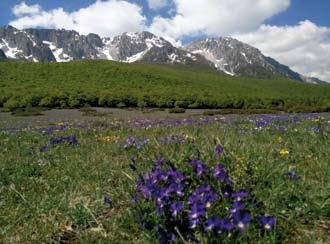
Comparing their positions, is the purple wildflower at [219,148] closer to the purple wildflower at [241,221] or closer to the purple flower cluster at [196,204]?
the purple flower cluster at [196,204]

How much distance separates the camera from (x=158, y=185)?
336cm

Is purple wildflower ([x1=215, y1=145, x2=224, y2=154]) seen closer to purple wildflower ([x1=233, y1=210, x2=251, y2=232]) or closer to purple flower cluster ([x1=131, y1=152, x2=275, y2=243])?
purple flower cluster ([x1=131, y1=152, x2=275, y2=243])

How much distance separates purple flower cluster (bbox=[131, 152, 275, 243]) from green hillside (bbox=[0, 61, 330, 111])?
1814 inches

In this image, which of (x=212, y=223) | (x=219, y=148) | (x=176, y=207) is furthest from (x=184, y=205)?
(x=219, y=148)

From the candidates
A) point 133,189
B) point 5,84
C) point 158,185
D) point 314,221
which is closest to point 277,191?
point 314,221

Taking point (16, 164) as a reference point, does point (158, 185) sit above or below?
above

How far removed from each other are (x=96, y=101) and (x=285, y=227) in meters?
52.7

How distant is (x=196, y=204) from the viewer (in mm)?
2754

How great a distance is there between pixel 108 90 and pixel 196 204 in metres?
58.9

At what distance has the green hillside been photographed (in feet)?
171

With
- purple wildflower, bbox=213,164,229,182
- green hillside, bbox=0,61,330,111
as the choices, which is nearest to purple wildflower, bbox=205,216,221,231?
purple wildflower, bbox=213,164,229,182

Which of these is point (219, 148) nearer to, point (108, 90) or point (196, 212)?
point (196, 212)

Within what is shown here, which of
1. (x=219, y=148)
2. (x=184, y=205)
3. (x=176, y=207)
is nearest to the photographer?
(x=176, y=207)

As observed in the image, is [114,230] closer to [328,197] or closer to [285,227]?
[285,227]
